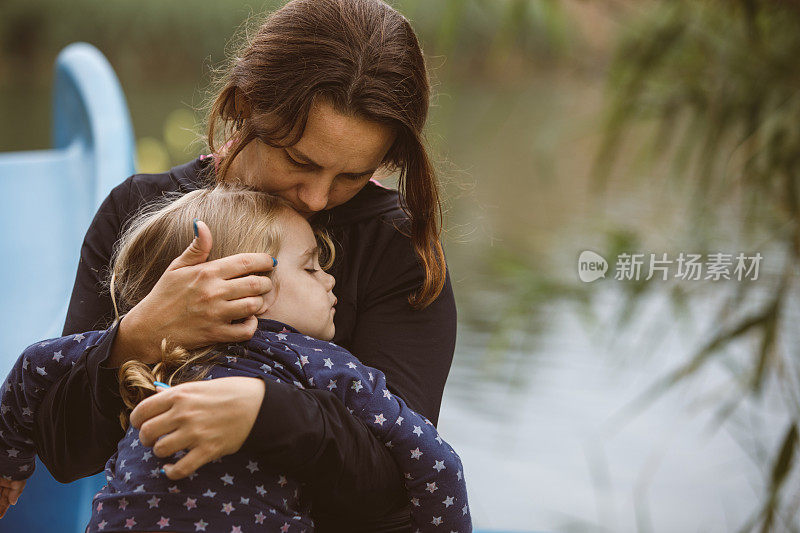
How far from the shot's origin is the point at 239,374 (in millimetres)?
1042

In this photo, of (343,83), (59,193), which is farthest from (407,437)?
(59,193)

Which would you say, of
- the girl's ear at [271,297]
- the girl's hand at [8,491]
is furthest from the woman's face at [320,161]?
the girl's hand at [8,491]

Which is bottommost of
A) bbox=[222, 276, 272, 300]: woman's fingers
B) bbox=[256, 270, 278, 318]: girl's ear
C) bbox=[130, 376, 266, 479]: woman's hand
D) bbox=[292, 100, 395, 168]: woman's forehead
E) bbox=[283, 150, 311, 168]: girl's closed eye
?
bbox=[130, 376, 266, 479]: woman's hand

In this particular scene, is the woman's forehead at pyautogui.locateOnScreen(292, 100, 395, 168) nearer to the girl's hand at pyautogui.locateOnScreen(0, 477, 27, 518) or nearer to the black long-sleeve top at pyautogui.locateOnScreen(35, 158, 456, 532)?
the black long-sleeve top at pyautogui.locateOnScreen(35, 158, 456, 532)

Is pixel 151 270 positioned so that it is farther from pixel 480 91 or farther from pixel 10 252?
pixel 480 91

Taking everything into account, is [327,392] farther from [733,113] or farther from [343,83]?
[733,113]

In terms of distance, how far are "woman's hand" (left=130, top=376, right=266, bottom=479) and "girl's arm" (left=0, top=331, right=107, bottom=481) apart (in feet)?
0.70

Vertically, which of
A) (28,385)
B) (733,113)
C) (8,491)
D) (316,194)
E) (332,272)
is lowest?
(8,491)

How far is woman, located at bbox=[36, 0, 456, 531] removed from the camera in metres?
0.97

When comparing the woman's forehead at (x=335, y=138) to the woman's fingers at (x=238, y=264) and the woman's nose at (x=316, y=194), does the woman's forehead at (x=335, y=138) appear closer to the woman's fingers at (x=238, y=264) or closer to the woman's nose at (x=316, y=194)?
the woman's nose at (x=316, y=194)

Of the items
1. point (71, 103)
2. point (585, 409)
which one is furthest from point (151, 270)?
point (585, 409)

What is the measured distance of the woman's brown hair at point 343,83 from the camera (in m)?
1.12

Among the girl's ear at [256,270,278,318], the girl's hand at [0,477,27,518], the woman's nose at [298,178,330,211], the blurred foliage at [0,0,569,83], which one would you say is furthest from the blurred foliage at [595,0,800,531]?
the blurred foliage at [0,0,569,83]

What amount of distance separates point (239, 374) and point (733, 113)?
121 cm
